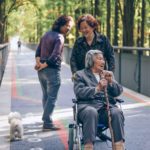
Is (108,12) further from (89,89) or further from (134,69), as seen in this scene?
(89,89)

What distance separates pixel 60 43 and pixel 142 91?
691 centimetres

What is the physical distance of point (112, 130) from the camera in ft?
21.7

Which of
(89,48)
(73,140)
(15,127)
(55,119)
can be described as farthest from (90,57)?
(55,119)

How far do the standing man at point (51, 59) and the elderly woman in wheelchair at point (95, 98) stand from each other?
1997 millimetres

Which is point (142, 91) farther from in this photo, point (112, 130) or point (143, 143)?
point (112, 130)

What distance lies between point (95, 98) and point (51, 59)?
2125mm

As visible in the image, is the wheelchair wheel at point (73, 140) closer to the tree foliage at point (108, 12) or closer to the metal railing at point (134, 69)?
the tree foliage at point (108, 12)

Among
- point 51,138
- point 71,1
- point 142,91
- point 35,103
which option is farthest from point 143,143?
point 71,1

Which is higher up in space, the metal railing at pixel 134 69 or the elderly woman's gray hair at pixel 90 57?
the elderly woman's gray hair at pixel 90 57

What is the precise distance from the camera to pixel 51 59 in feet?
29.6

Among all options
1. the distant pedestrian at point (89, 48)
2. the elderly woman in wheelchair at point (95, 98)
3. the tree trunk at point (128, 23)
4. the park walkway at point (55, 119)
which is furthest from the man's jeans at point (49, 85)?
the tree trunk at point (128, 23)

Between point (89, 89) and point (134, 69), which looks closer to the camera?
point (89, 89)

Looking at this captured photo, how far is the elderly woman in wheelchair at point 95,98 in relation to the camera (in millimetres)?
6578

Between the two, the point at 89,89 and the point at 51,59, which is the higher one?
the point at 51,59
